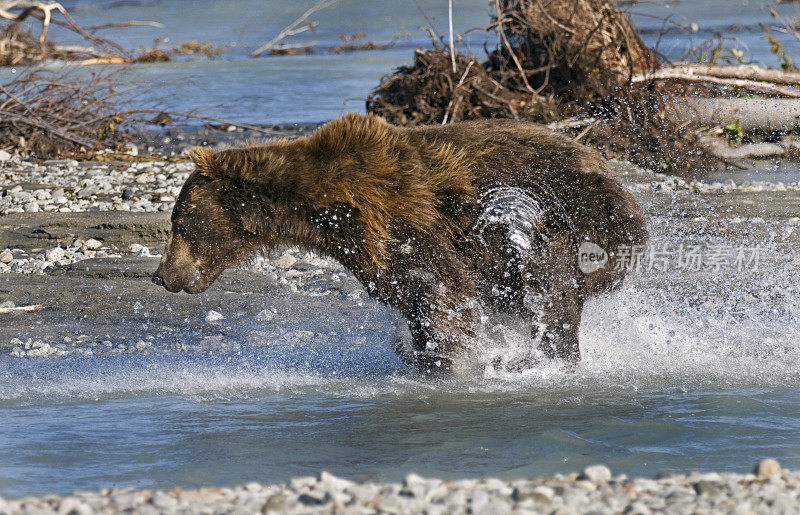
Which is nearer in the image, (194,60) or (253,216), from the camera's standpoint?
(253,216)

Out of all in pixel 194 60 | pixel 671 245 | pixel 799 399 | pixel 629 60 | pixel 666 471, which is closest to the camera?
pixel 666 471

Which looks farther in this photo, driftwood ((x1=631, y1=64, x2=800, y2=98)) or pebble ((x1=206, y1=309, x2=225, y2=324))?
driftwood ((x1=631, y1=64, x2=800, y2=98))

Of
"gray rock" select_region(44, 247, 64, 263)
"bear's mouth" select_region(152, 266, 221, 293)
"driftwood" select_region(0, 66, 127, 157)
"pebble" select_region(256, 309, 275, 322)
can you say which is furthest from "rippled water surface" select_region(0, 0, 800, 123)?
"bear's mouth" select_region(152, 266, 221, 293)

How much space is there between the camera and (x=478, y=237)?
535 centimetres

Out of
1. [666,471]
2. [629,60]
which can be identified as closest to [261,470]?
[666,471]

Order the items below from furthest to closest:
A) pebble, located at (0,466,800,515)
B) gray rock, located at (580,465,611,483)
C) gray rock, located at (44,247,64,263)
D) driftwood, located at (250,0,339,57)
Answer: driftwood, located at (250,0,339,57) < gray rock, located at (44,247,64,263) < gray rock, located at (580,465,611,483) < pebble, located at (0,466,800,515)

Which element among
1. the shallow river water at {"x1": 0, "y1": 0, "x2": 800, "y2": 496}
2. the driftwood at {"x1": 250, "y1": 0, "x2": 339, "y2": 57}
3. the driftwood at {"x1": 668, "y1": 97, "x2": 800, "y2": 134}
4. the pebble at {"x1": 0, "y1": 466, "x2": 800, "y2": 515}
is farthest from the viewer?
the driftwood at {"x1": 250, "y1": 0, "x2": 339, "y2": 57}

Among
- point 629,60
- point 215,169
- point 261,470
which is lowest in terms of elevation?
point 261,470

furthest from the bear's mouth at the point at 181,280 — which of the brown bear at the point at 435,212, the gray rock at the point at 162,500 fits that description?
the gray rock at the point at 162,500

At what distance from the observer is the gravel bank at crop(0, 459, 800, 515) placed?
3.35 meters

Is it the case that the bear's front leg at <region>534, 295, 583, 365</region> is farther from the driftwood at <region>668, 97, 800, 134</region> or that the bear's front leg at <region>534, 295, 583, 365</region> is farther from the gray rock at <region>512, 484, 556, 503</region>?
the driftwood at <region>668, 97, 800, 134</region>

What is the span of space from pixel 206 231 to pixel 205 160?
40cm

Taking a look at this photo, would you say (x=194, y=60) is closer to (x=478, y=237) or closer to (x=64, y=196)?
(x=64, y=196)

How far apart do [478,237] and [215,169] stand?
145 centimetres
